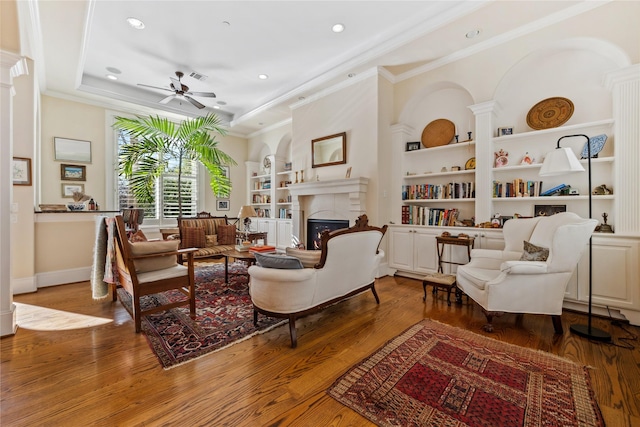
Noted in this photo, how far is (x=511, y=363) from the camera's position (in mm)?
1998

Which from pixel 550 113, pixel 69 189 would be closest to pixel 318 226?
pixel 550 113

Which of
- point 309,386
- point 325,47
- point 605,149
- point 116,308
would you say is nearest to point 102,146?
point 116,308

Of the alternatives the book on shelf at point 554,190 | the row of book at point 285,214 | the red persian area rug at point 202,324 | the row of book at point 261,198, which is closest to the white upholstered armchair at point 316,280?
the red persian area rug at point 202,324

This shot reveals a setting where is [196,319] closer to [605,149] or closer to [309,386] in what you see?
[309,386]

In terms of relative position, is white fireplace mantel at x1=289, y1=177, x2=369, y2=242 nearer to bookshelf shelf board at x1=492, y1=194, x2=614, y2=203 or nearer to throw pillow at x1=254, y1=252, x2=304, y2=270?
bookshelf shelf board at x1=492, y1=194, x2=614, y2=203

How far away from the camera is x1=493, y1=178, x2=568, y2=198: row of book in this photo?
3.32m

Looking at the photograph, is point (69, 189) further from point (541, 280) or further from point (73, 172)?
point (541, 280)

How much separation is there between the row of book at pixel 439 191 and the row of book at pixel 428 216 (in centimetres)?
19

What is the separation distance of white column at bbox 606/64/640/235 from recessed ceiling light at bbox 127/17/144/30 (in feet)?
18.1

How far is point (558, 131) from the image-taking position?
326 cm

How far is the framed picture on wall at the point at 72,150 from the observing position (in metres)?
5.01

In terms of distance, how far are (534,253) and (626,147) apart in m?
1.46

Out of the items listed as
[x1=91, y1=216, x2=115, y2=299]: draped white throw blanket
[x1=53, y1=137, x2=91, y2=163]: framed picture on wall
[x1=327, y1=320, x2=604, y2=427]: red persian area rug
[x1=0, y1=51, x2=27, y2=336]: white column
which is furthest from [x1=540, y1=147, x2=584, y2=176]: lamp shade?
[x1=53, y1=137, x2=91, y2=163]: framed picture on wall

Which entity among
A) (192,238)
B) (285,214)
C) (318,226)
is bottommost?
(192,238)
